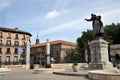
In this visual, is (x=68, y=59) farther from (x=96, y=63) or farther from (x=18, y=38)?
(x=96, y=63)

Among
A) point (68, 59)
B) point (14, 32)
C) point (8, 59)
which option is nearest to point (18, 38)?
point (14, 32)

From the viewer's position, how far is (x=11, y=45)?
75.1 metres

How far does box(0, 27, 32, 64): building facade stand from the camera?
73.0 meters

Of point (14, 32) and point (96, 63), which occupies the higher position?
point (14, 32)

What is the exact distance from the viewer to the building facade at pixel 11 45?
73000mm

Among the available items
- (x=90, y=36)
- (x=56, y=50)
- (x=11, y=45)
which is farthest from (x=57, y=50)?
(x=90, y=36)

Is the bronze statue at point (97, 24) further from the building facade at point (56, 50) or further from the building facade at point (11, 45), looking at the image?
the building facade at point (56, 50)

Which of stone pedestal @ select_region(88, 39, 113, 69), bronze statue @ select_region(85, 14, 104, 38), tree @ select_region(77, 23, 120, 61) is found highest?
tree @ select_region(77, 23, 120, 61)

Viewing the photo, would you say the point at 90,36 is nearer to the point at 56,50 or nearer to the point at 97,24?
the point at 56,50

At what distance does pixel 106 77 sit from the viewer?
12109 mm

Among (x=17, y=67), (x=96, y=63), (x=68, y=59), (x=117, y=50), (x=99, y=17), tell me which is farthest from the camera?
(x=68, y=59)

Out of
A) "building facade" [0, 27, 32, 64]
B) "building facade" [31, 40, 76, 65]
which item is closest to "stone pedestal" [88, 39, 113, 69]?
"building facade" [0, 27, 32, 64]

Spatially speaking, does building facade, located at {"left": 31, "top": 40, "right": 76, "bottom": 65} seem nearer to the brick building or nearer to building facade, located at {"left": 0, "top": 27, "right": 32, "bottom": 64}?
the brick building

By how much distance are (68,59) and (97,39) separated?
55463mm
